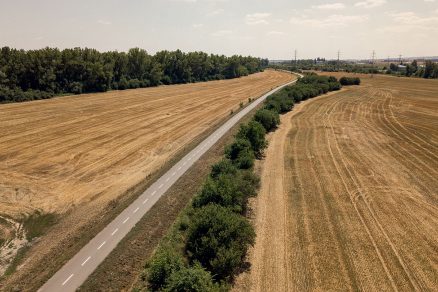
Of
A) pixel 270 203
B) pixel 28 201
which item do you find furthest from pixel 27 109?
pixel 270 203

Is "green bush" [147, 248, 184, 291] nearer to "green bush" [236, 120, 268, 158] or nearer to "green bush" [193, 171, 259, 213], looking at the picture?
"green bush" [193, 171, 259, 213]

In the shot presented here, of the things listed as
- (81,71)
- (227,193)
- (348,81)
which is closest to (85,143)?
(227,193)

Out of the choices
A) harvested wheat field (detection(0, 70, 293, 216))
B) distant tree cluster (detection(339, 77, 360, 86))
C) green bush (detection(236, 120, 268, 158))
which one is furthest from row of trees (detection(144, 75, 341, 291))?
distant tree cluster (detection(339, 77, 360, 86))

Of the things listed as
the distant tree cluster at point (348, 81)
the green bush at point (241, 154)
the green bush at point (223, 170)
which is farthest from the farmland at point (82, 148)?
the distant tree cluster at point (348, 81)

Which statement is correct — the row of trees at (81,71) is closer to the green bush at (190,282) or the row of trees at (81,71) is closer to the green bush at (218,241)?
the green bush at (218,241)

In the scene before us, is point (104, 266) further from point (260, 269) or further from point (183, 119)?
point (183, 119)

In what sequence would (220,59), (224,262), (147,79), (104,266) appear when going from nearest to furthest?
(224,262) → (104,266) → (147,79) → (220,59)

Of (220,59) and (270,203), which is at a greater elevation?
(220,59)
